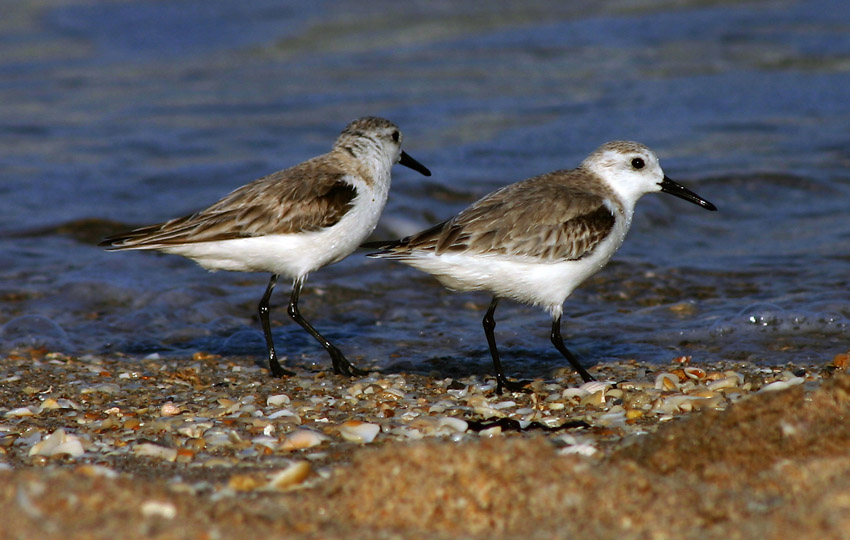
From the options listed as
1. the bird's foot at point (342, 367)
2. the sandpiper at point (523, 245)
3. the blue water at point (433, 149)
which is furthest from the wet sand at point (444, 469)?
the blue water at point (433, 149)

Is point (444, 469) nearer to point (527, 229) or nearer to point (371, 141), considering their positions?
point (527, 229)

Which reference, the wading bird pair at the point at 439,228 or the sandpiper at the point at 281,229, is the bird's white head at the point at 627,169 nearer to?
the wading bird pair at the point at 439,228

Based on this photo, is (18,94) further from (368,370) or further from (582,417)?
(582,417)

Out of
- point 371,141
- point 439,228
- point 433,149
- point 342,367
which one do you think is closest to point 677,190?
point 439,228

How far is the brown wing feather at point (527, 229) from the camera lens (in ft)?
20.4

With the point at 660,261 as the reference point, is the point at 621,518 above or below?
above

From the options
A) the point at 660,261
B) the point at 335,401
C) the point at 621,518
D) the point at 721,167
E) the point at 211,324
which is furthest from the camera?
the point at 721,167

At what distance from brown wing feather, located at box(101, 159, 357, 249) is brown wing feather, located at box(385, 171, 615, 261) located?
0.86 m

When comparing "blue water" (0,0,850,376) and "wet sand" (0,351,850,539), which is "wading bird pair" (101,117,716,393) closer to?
"wet sand" (0,351,850,539)

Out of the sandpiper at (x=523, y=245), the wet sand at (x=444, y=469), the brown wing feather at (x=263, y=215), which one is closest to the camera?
the wet sand at (x=444, y=469)

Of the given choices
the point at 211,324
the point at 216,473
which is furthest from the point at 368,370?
the point at 216,473

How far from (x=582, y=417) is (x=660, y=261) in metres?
4.56

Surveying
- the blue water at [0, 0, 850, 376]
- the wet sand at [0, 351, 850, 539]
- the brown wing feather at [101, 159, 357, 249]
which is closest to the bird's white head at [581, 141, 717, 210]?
the blue water at [0, 0, 850, 376]

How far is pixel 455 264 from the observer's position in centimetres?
621
